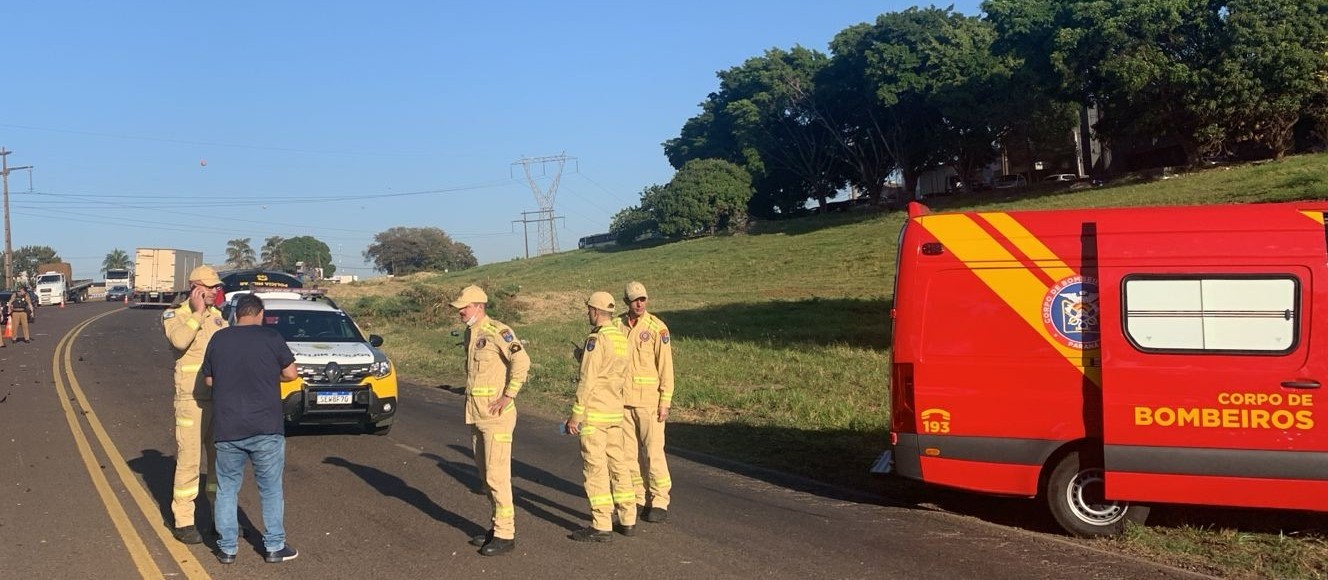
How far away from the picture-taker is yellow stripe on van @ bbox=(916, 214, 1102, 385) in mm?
7172

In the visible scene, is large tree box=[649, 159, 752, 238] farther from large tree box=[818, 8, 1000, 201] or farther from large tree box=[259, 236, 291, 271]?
large tree box=[259, 236, 291, 271]

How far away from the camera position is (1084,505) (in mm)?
7336

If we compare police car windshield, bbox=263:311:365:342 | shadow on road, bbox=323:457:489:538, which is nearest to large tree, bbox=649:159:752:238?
police car windshield, bbox=263:311:365:342

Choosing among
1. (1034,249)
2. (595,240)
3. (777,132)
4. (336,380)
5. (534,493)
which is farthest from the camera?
(595,240)

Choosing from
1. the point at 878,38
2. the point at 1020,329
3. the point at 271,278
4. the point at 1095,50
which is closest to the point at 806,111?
the point at 878,38

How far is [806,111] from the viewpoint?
6688 centimetres

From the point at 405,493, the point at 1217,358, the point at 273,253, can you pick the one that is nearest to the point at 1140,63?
the point at 1217,358

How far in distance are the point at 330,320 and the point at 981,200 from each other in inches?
1784

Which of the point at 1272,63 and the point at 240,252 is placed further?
the point at 240,252

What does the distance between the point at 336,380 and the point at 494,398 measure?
5.31 m

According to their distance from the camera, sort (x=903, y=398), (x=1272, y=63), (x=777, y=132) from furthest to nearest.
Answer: (x=777, y=132) < (x=1272, y=63) < (x=903, y=398)

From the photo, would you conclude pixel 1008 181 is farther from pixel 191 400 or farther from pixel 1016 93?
pixel 191 400

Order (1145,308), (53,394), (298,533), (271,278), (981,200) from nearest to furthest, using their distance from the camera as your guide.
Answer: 1. (1145,308)
2. (298,533)
3. (53,394)
4. (271,278)
5. (981,200)

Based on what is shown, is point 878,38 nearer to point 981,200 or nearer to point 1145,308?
point 981,200
